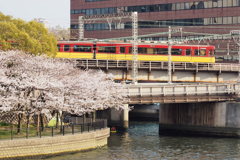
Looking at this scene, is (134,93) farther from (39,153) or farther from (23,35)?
(39,153)

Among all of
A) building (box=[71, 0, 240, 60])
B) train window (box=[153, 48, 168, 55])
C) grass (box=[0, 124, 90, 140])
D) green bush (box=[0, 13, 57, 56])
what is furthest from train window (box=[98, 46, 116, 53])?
grass (box=[0, 124, 90, 140])

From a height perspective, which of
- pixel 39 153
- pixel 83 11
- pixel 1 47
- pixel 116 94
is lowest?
pixel 39 153

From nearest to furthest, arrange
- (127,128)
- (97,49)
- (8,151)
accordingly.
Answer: (8,151) < (127,128) < (97,49)

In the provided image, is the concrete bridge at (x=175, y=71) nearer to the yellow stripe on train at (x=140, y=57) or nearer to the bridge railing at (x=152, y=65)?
the bridge railing at (x=152, y=65)

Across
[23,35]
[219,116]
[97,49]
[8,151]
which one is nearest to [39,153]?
[8,151]

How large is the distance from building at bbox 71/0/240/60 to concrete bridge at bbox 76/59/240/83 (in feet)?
72.5

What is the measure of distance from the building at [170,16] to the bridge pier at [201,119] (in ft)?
116

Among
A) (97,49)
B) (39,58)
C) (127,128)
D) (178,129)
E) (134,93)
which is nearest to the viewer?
(39,58)

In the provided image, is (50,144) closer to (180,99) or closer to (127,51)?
(180,99)

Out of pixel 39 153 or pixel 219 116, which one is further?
pixel 219 116

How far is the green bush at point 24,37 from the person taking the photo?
65.4 metres

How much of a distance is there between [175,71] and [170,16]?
37.5m

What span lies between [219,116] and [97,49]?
73.5 ft

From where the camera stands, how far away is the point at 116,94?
59.3 m
